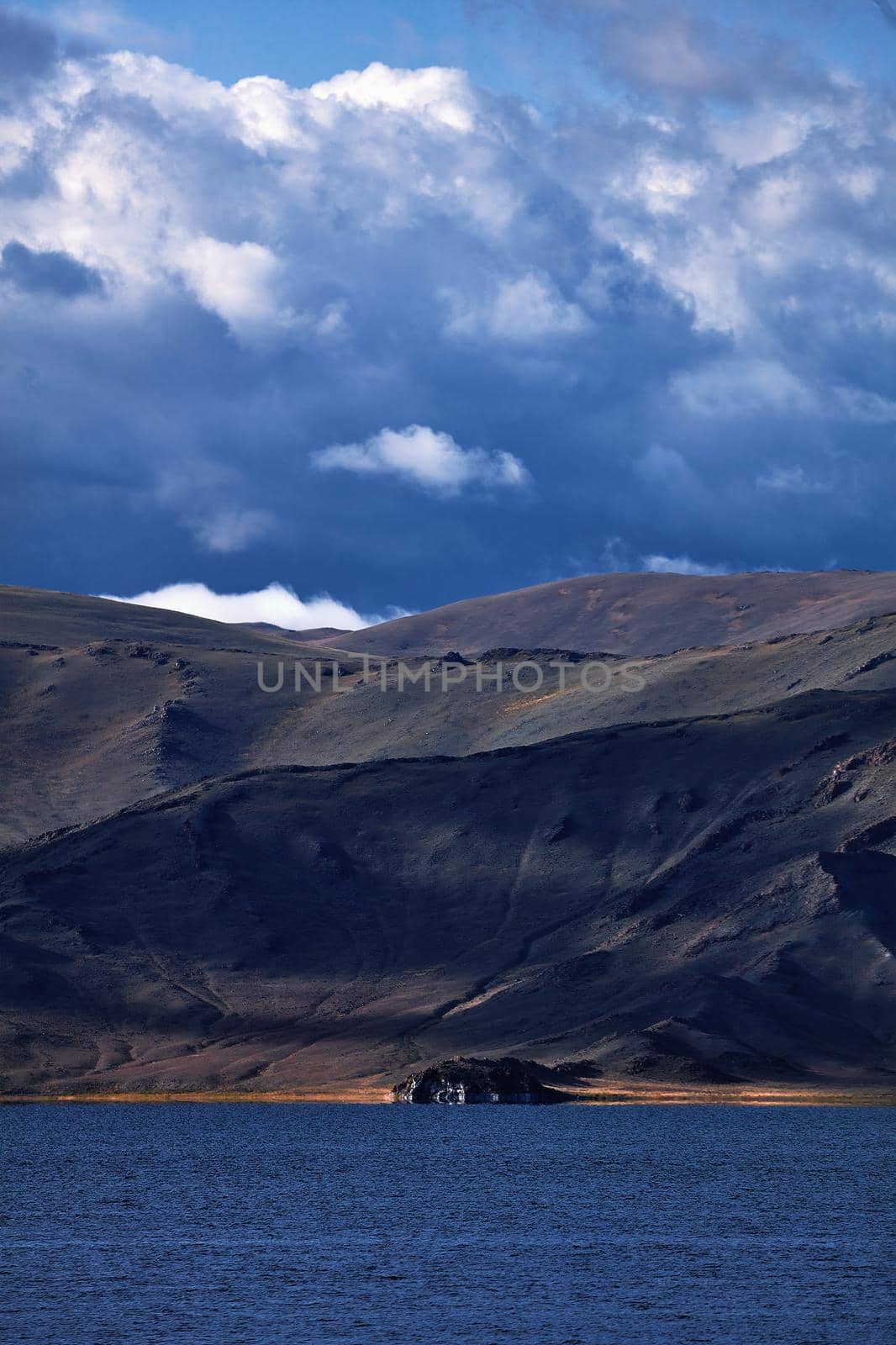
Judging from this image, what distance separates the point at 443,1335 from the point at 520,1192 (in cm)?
5408

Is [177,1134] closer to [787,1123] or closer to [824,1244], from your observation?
[787,1123]

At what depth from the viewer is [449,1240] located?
10512 centimetres

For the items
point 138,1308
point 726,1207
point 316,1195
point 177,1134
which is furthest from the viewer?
point 177,1134

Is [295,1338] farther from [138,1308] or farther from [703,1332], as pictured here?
[703,1332]

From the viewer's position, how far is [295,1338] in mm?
75625

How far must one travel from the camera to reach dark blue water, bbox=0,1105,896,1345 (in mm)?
79250

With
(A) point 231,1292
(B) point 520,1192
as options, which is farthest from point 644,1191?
(A) point 231,1292

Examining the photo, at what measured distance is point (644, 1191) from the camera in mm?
131000

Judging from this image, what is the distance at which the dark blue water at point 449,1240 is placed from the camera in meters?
79.2

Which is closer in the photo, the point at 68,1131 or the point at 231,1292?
the point at 231,1292

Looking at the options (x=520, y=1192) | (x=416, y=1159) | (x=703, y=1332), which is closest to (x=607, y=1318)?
(x=703, y=1332)

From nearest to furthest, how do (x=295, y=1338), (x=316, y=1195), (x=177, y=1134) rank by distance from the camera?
(x=295, y=1338) < (x=316, y=1195) < (x=177, y=1134)

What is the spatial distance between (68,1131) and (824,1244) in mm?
104292

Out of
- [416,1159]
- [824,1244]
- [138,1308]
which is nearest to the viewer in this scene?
[138,1308]
